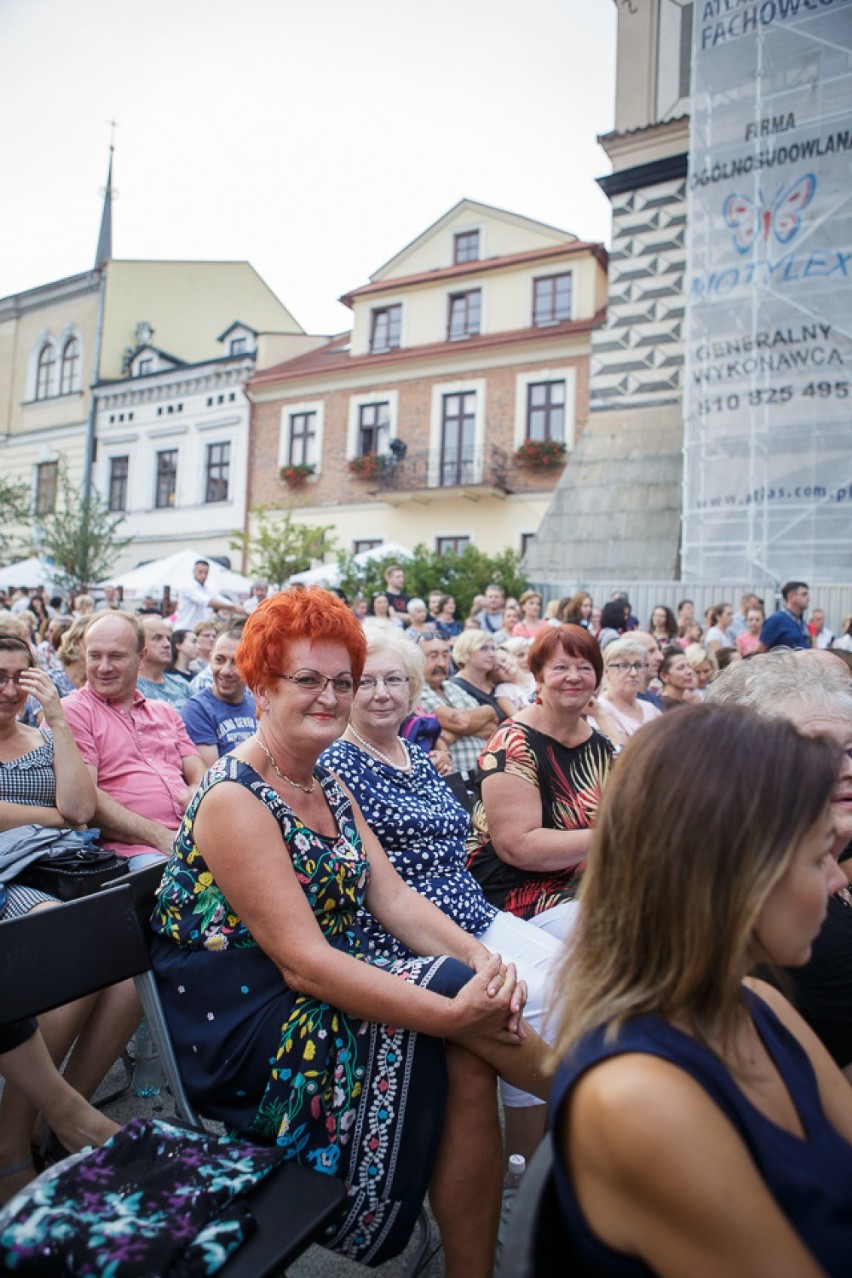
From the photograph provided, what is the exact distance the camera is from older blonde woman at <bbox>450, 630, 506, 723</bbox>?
5.68 m

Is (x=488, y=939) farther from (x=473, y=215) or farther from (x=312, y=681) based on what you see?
(x=473, y=215)

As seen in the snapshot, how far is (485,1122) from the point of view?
6.25ft

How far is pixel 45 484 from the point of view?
28.6 meters

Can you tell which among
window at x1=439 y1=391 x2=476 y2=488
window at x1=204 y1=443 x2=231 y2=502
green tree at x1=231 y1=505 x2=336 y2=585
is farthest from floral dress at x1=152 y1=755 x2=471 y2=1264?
window at x1=204 y1=443 x2=231 y2=502

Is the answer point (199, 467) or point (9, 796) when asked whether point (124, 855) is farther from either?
point (199, 467)

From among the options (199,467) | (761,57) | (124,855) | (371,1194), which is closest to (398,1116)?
(371,1194)

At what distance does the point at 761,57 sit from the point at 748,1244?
15.8 meters

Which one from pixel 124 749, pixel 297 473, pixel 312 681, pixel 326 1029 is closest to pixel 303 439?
pixel 297 473

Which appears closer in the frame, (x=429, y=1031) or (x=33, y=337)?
(x=429, y=1031)

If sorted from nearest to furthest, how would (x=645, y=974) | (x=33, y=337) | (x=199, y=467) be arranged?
(x=645, y=974), (x=199, y=467), (x=33, y=337)

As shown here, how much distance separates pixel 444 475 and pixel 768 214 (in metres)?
10.5

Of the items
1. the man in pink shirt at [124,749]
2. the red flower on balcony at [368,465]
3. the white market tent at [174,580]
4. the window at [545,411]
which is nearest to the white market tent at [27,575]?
the white market tent at [174,580]

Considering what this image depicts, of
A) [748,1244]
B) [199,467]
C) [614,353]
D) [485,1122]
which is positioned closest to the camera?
[748,1244]

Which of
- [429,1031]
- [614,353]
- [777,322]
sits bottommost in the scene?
[429,1031]
